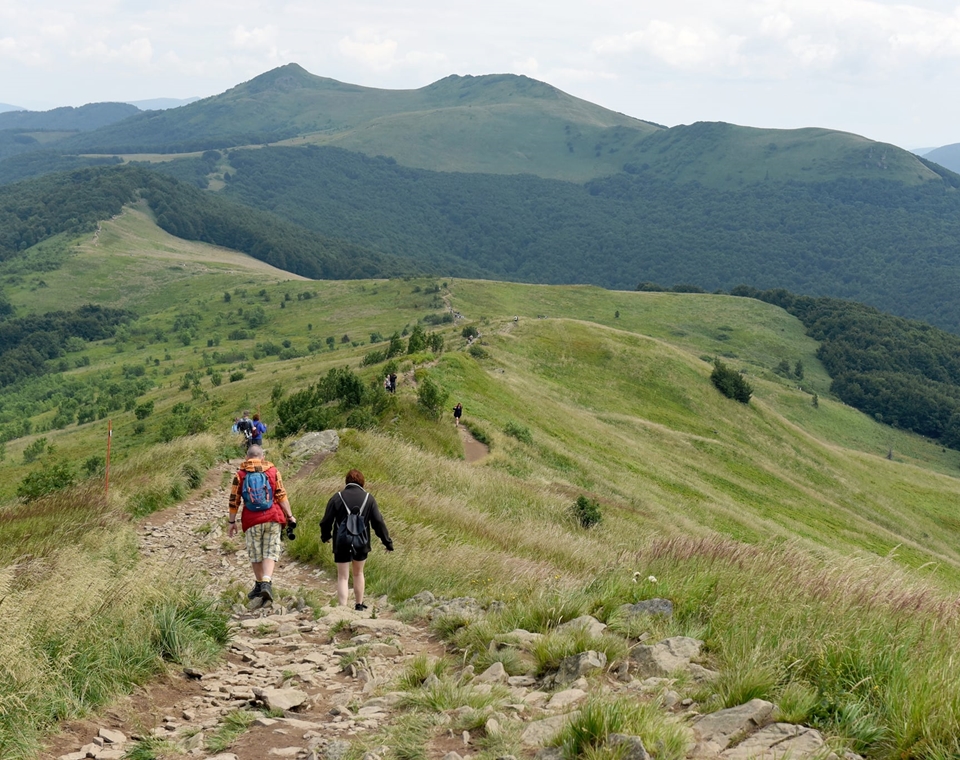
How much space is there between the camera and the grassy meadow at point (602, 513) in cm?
558

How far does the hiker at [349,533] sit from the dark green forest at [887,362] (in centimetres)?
12155

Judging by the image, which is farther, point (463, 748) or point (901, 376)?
point (901, 376)

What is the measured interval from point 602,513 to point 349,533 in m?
15.6

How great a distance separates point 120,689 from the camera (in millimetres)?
5922

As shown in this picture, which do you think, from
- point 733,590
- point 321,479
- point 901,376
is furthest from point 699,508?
Result: point 901,376

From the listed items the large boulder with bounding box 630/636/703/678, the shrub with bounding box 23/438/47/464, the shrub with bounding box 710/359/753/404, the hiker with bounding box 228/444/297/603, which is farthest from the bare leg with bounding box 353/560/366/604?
the shrub with bounding box 710/359/753/404

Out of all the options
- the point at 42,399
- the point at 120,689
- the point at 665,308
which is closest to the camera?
the point at 120,689

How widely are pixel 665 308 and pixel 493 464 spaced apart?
105937 millimetres

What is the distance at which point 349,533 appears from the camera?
9359 millimetres

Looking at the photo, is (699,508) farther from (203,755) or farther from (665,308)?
(665,308)

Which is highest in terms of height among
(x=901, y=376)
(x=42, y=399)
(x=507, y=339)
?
(x=507, y=339)

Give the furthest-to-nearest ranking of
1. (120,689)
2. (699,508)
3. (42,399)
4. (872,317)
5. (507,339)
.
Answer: (872,317) < (42,399) < (507,339) < (699,508) < (120,689)

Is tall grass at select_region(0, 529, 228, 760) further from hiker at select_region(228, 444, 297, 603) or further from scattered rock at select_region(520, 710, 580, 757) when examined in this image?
scattered rock at select_region(520, 710, 580, 757)

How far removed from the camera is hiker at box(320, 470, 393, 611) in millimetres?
9328
